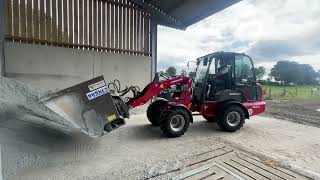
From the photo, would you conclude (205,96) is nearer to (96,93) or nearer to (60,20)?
(96,93)

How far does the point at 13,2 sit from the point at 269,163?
7.77 metres

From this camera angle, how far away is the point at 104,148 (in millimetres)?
4949

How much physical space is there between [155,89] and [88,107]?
187 cm

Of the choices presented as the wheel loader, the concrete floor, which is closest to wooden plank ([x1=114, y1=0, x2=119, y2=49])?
the wheel loader

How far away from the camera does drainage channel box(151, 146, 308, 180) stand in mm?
3738

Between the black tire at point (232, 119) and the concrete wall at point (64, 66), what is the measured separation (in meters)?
4.86

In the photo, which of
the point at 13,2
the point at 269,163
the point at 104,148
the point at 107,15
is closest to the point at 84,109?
the point at 104,148

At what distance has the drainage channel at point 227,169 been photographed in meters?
3.74

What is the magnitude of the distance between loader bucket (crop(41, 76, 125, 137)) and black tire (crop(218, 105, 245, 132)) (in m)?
2.61

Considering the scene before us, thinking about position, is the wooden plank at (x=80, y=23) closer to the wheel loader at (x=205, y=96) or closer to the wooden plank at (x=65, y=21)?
the wooden plank at (x=65, y=21)

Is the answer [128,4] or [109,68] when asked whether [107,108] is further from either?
[128,4]

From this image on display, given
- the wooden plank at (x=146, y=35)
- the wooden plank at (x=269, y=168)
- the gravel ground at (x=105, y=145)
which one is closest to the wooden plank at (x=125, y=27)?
the wooden plank at (x=146, y=35)

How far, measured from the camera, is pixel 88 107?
15.2 feet

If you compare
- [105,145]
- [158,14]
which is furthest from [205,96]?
[158,14]
